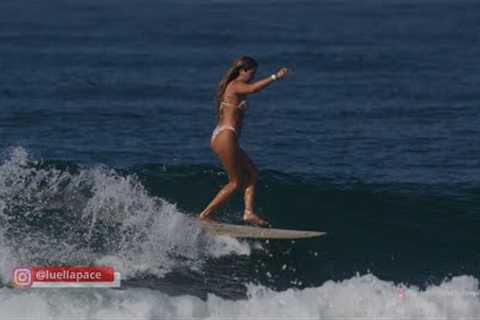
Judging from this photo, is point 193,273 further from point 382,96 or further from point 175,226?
point 382,96

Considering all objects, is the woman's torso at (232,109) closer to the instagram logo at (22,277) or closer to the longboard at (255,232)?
the longboard at (255,232)

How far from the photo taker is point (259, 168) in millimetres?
17359

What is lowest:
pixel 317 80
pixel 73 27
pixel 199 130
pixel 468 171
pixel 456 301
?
pixel 456 301

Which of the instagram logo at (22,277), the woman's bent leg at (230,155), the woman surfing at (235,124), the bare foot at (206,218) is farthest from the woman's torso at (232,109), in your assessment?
the instagram logo at (22,277)

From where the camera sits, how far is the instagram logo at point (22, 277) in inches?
435

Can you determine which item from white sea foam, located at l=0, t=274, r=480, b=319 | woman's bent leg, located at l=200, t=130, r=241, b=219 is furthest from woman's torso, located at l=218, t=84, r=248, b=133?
white sea foam, located at l=0, t=274, r=480, b=319

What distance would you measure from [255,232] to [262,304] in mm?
2157

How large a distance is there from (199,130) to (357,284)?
34.8 feet

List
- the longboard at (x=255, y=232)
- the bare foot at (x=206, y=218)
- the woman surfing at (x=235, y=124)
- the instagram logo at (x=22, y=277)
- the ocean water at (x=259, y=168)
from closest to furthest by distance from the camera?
the ocean water at (x=259, y=168) → the instagram logo at (x=22, y=277) → the woman surfing at (x=235, y=124) → the longboard at (x=255, y=232) → the bare foot at (x=206, y=218)

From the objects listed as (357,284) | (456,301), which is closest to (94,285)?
(357,284)

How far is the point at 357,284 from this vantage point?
35.6ft

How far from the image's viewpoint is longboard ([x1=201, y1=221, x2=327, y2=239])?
12617mm

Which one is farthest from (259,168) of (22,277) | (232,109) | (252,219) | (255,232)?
(22,277)

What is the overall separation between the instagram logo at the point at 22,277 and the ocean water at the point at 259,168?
145 mm
